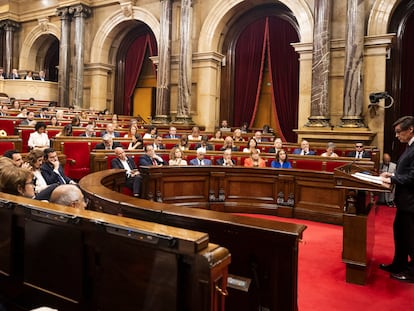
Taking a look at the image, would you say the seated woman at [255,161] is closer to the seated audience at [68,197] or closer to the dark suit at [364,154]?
the dark suit at [364,154]

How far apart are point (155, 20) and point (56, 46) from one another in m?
6.78

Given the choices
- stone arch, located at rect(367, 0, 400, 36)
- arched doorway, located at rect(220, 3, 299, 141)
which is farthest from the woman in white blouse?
stone arch, located at rect(367, 0, 400, 36)

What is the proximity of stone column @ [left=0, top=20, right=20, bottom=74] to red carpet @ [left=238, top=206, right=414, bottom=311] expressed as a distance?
16.0m

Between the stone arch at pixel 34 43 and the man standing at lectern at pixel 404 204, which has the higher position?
the stone arch at pixel 34 43

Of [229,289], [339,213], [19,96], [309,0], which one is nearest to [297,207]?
[339,213]

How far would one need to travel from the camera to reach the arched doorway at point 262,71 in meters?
11.2

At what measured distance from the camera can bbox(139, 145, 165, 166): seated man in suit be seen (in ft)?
19.6

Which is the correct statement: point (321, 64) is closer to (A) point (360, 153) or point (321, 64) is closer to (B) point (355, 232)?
→ (A) point (360, 153)

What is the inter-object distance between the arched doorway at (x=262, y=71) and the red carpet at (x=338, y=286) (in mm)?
7389

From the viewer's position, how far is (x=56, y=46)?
16781mm

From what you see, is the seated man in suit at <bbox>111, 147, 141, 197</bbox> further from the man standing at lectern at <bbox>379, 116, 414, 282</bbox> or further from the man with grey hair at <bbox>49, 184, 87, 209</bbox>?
the man standing at lectern at <bbox>379, 116, 414, 282</bbox>

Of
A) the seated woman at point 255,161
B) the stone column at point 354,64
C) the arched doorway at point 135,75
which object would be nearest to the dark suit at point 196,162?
the seated woman at point 255,161

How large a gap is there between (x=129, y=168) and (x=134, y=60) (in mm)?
9390

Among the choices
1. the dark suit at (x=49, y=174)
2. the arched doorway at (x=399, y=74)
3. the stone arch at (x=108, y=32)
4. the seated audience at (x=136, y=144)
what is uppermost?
the stone arch at (x=108, y=32)
